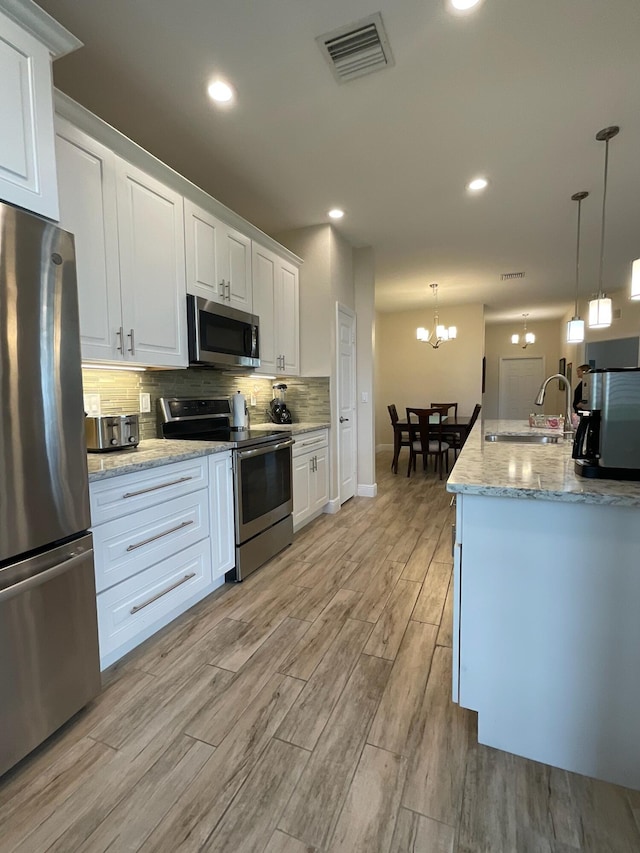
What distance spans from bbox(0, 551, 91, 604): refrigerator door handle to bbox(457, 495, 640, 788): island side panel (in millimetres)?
1325

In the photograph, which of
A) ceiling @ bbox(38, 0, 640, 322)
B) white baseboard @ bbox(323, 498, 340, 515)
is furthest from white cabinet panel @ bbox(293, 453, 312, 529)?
ceiling @ bbox(38, 0, 640, 322)

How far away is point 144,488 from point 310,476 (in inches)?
72.2

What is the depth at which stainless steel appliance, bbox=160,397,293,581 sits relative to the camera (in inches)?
96.8

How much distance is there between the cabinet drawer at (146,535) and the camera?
1596 mm

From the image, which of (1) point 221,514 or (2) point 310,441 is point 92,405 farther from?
(2) point 310,441

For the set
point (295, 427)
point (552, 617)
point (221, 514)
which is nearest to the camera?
point (552, 617)

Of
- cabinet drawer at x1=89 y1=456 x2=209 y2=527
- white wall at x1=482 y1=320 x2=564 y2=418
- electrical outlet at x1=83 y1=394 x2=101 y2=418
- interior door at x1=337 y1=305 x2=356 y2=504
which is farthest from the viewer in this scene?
white wall at x1=482 y1=320 x2=564 y2=418

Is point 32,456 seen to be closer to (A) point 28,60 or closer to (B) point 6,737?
(B) point 6,737

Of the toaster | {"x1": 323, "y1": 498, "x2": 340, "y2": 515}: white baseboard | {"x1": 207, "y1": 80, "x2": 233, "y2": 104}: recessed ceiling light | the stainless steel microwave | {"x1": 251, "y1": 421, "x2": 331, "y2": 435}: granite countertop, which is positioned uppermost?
{"x1": 207, "y1": 80, "x2": 233, "y2": 104}: recessed ceiling light

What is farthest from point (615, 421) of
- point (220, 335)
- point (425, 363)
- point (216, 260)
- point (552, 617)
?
point (425, 363)

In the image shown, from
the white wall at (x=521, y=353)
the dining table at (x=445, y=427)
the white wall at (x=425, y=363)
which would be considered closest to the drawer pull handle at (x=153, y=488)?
the dining table at (x=445, y=427)

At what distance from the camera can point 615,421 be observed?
3.96 ft

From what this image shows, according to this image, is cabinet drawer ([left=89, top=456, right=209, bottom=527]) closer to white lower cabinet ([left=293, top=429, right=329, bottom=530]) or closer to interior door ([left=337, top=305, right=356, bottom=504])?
white lower cabinet ([left=293, top=429, right=329, bottom=530])

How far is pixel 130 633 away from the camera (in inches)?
68.1
